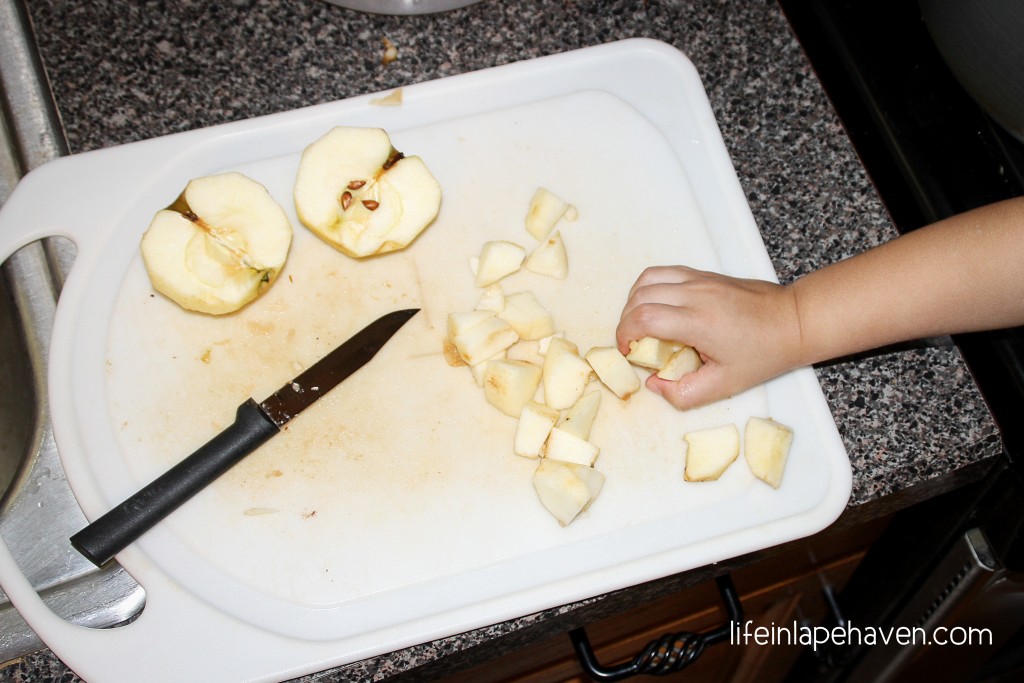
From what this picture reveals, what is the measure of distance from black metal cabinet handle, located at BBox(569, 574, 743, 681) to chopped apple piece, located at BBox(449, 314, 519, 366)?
33 centimetres

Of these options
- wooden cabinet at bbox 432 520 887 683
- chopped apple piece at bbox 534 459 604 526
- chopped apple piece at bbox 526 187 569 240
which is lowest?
wooden cabinet at bbox 432 520 887 683

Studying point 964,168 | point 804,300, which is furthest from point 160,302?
point 964,168

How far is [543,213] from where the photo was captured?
973mm

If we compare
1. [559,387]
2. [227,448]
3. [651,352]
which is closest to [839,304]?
[651,352]

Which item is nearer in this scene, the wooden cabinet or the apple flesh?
the apple flesh

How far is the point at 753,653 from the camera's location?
130 centimetres

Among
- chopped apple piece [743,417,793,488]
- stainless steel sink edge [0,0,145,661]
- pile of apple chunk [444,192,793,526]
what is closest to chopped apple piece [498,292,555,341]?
pile of apple chunk [444,192,793,526]

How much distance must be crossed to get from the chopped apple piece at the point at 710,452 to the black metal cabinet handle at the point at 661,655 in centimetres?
15

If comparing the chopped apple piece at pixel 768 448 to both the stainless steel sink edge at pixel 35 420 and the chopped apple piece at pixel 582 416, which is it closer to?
the chopped apple piece at pixel 582 416

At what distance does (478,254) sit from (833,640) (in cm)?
85

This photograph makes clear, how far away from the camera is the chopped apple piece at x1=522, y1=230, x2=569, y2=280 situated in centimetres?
96

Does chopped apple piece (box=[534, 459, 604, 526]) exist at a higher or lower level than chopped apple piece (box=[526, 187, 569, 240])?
lower

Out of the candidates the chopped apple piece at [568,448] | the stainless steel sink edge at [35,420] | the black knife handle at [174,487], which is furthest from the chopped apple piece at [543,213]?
the stainless steel sink edge at [35,420]

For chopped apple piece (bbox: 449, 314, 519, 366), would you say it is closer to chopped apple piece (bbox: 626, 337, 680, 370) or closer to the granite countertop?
chopped apple piece (bbox: 626, 337, 680, 370)
